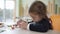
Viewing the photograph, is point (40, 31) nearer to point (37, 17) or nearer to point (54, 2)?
point (37, 17)

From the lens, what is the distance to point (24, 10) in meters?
3.33

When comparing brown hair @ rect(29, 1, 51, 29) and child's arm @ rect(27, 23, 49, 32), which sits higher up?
brown hair @ rect(29, 1, 51, 29)

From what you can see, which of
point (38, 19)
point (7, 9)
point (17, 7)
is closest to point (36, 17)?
point (38, 19)

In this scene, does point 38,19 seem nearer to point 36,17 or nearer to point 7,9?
point 36,17

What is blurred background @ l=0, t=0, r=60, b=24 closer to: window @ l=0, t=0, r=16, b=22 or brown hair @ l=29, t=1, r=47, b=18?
window @ l=0, t=0, r=16, b=22

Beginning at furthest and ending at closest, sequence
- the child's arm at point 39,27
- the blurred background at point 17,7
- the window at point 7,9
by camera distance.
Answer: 1. the window at point 7,9
2. the blurred background at point 17,7
3. the child's arm at point 39,27

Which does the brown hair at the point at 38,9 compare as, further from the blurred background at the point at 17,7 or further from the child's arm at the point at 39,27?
the blurred background at the point at 17,7

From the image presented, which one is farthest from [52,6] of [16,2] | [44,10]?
[44,10]

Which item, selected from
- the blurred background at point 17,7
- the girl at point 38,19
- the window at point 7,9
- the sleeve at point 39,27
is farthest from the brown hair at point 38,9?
the window at point 7,9

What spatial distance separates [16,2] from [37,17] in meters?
2.52

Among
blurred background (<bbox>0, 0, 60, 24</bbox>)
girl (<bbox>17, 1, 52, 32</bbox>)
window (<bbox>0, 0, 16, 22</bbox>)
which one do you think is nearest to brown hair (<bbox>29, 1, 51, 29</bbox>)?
girl (<bbox>17, 1, 52, 32</bbox>)

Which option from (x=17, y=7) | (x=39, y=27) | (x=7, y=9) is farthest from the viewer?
(x=7, y=9)

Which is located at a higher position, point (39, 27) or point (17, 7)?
point (17, 7)

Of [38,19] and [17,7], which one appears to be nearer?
[38,19]
